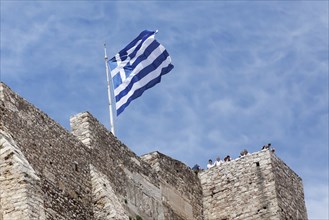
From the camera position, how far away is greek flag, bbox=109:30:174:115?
110 ft

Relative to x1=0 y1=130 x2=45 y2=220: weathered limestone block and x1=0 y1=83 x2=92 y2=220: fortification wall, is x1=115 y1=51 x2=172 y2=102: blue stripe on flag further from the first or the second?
x1=0 y1=130 x2=45 y2=220: weathered limestone block

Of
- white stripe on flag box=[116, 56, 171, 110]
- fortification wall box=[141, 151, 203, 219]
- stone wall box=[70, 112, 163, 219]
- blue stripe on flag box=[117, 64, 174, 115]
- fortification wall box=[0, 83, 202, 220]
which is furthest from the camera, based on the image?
white stripe on flag box=[116, 56, 171, 110]

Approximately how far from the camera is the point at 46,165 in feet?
89.0

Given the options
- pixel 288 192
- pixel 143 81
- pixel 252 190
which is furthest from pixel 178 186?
pixel 288 192

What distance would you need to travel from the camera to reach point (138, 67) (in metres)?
34.0

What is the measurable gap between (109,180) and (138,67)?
17.3ft

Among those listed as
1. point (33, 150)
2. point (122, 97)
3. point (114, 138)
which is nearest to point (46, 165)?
point (33, 150)

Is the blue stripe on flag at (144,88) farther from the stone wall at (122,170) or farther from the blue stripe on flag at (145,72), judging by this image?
the stone wall at (122,170)

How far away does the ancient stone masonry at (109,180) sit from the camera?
25.3 meters

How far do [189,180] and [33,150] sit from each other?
336 inches

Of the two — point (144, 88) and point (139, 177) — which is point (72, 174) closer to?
point (139, 177)

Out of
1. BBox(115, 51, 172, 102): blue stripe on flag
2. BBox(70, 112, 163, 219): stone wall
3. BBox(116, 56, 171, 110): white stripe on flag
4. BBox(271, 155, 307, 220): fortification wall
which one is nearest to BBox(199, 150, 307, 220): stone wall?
BBox(271, 155, 307, 220): fortification wall

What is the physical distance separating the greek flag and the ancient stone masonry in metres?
2.00

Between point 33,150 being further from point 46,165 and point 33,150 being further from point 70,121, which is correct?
point 70,121
